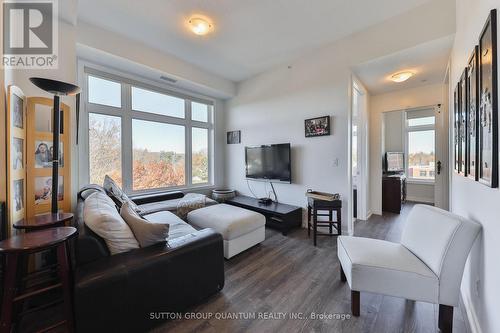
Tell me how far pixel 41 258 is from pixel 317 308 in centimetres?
258

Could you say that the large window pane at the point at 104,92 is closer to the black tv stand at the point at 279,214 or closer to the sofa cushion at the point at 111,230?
the sofa cushion at the point at 111,230

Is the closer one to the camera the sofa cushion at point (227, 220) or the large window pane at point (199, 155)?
the sofa cushion at point (227, 220)

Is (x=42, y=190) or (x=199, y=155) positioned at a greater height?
(x=199, y=155)

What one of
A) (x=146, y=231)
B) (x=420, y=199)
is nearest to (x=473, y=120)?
(x=146, y=231)

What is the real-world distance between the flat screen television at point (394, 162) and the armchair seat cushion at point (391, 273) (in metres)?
4.42

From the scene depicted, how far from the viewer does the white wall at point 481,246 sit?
1097mm

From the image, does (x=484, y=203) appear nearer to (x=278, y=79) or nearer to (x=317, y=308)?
(x=317, y=308)

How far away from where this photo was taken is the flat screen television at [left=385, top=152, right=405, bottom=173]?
5.40 metres

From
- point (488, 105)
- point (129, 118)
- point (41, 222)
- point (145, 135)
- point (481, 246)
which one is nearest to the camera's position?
point (488, 105)

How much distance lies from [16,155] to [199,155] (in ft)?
10.2

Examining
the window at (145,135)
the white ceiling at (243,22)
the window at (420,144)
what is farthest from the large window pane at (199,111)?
the window at (420,144)

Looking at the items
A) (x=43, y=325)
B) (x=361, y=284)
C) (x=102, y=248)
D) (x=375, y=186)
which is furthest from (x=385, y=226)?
(x=43, y=325)

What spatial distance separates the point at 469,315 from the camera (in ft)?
4.92

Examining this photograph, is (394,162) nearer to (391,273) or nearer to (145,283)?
(391,273)
